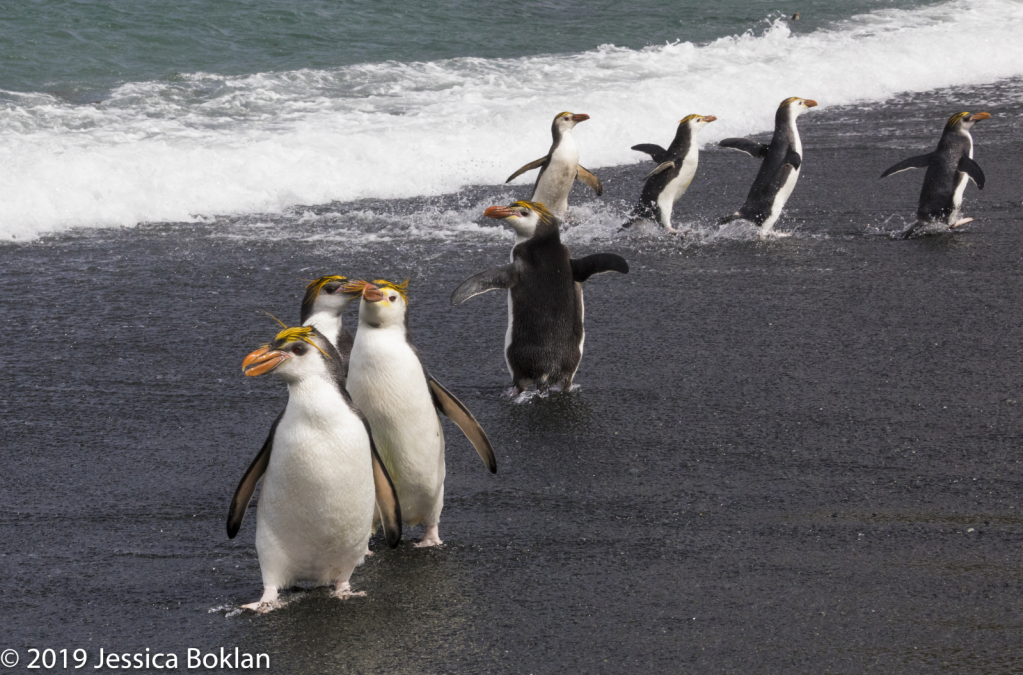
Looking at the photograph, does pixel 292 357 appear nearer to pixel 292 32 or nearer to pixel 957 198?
pixel 957 198

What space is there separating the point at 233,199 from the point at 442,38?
8.74 m

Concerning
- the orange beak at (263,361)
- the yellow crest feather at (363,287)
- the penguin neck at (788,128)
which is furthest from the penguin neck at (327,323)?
the penguin neck at (788,128)

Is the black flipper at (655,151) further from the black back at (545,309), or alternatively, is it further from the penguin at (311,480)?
the penguin at (311,480)

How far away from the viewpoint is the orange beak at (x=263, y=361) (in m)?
3.10

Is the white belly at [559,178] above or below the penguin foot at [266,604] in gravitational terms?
above

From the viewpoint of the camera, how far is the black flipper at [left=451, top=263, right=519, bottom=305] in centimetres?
497

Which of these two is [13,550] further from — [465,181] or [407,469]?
[465,181]

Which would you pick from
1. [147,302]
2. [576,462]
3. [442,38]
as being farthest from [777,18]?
[576,462]

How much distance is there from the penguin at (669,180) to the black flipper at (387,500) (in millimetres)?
4689

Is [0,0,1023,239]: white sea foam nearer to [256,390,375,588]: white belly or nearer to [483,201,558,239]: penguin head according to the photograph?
[483,201,558,239]: penguin head

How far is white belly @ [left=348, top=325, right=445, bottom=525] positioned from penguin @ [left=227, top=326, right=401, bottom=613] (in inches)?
12.6

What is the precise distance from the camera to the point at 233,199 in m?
8.83

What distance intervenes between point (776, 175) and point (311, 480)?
5457mm

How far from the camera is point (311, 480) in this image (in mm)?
3287
